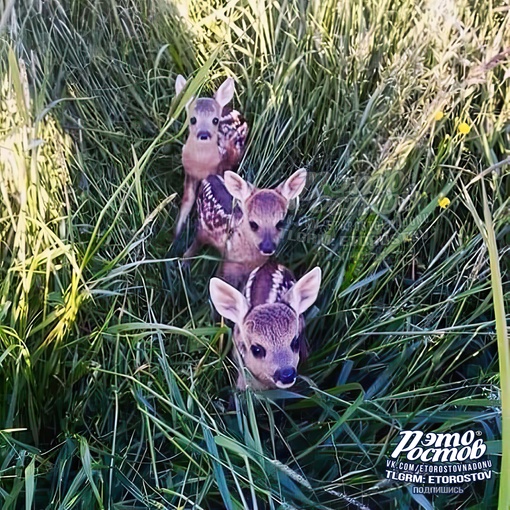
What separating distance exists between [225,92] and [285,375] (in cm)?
42

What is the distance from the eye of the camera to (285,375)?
37.9 inches

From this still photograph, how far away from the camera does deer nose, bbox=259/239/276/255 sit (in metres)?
0.94

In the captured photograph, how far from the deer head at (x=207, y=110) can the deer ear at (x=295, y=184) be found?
0.12m

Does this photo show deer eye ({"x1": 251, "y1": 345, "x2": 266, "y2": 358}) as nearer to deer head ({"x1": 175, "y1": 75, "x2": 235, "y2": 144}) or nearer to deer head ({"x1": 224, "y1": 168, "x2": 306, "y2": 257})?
deer head ({"x1": 224, "y1": 168, "x2": 306, "y2": 257})

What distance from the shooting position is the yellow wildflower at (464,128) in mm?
951

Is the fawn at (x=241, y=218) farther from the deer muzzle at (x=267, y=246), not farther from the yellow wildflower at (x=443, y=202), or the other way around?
the yellow wildflower at (x=443, y=202)

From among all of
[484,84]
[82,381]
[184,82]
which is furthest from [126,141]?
[484,84]

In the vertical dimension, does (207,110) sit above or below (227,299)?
above

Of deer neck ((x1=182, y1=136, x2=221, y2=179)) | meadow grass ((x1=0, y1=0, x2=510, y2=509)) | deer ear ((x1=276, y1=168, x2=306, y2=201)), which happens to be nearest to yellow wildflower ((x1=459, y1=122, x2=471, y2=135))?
meadow grass ((x1=0, y1=0, x2=510, y2=509))

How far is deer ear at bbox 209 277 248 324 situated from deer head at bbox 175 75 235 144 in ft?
0.69

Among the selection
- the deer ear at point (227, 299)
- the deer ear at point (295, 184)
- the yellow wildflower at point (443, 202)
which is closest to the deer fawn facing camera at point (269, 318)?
the deer ear at point (227, 299)
